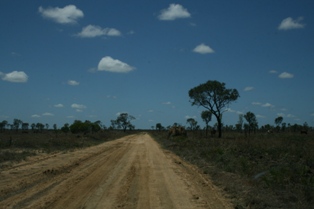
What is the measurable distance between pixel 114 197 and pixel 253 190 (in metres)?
4.60

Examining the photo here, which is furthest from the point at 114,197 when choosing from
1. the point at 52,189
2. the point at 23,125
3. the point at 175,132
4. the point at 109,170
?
the point at 23,125

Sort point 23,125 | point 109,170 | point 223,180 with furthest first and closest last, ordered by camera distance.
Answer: point 23,125 < point 109,170 < point 223,180

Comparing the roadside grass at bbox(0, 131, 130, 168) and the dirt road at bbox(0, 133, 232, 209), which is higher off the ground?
the roadside grass at bbox(0, 131, 130, 168)

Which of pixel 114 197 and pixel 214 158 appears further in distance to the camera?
pixel 214 158

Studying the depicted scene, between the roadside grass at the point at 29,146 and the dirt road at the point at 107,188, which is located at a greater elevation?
the roadside grass at the point at 29,146

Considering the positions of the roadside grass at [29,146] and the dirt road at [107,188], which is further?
the roadside grass at [29,146]

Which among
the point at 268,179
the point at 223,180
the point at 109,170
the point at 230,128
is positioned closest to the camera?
the point at 268,179

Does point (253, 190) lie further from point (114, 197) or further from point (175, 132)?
point (175, 132)

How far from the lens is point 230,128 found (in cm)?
12506

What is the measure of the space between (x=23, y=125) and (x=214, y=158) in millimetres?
133868

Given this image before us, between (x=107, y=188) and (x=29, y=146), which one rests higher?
(x=29, y=146)

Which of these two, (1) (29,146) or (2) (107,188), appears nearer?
(2) (107,188)

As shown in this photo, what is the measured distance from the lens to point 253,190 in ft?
38.6

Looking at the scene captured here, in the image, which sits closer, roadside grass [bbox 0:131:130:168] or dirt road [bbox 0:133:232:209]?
dirt road [bbox 0:133:232:209]
